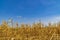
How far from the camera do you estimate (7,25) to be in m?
6.51

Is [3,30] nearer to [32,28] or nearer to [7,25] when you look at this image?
[7,25]

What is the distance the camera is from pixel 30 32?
7383 millimetres

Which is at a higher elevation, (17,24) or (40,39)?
(17,24)

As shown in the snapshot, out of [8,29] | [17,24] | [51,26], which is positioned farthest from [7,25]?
[51,26]

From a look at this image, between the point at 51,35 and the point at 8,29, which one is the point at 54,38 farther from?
the point at 8,29

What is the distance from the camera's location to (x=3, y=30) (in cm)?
672

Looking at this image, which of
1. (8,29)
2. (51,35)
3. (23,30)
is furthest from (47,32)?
(8,29)

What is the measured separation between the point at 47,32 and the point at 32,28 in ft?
2.37

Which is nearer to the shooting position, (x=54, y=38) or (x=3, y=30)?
(x=54, y=38)

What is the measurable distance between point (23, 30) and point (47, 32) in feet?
2.96

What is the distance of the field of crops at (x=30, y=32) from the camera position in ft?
20.9

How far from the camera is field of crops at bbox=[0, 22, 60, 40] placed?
6.36m

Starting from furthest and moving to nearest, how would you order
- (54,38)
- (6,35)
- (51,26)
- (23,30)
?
(51,26)
(23,30)
(6,35)
(54,38)

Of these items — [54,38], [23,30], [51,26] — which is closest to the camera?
[54,38]
